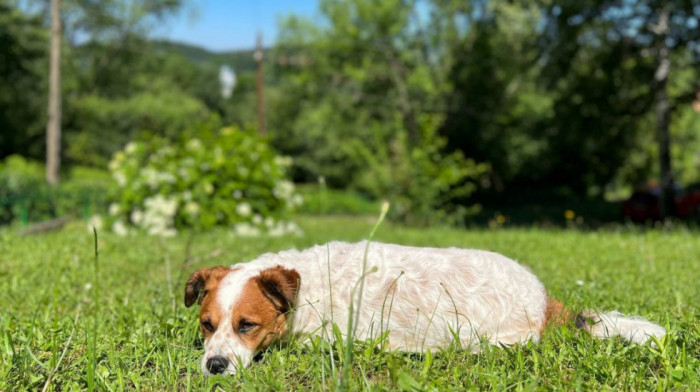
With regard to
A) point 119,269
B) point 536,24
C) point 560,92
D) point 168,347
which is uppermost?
point 536,24

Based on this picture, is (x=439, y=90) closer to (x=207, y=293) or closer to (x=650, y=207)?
(x=650, y=207)

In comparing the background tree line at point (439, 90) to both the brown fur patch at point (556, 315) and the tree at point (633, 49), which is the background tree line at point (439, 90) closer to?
the tree at point (633, 49)

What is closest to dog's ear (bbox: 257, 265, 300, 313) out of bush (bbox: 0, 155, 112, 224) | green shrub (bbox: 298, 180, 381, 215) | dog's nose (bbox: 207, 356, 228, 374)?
dog's nose (bbox: 207, 356, 228, 374)

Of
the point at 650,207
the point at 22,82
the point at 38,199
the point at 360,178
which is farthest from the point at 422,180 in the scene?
the point at 22,82

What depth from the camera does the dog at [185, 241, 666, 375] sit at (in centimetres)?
304

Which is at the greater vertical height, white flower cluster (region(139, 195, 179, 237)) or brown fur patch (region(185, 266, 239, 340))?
brown fur patch (region(185, 266, 239, 340))

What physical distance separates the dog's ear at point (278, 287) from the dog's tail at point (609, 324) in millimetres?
1475

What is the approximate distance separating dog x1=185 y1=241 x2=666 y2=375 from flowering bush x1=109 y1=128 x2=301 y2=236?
24.9ft

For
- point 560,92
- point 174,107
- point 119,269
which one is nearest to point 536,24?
point 560,92

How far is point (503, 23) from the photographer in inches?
940

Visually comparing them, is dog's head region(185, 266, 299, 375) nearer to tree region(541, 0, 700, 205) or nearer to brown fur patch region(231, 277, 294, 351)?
brown fur patch region(231, 277, 294, 351)

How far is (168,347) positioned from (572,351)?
6.89 feet

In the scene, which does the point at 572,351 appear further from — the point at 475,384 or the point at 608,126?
the point at 608,126

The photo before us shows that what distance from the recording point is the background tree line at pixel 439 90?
57.8 feet
